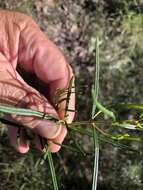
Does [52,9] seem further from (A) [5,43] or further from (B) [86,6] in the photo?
(A) [5,43]

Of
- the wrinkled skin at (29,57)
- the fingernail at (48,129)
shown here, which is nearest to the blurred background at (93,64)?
the wrinkled skin at (29,57)

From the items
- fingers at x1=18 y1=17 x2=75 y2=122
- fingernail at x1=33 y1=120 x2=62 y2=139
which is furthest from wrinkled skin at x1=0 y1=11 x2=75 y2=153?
fingernail at x1=33 y1=120 x2=62 y2=139

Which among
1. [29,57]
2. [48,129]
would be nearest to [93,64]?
[29,57]

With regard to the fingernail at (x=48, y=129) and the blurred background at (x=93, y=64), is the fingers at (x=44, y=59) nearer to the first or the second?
the fingernail at (x=48, y=129)

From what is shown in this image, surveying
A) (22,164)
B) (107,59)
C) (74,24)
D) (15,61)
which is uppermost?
(15,61)

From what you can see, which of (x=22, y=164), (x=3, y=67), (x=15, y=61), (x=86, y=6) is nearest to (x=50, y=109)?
(x=3, y=67)

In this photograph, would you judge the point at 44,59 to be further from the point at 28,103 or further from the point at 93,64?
the point at 93,64

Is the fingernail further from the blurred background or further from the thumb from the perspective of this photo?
the blurred background
